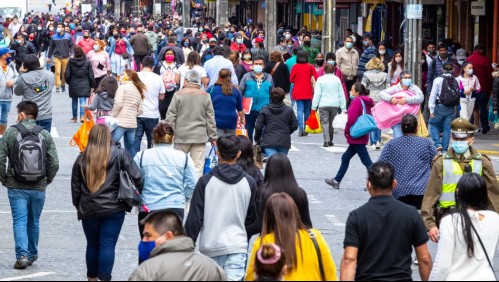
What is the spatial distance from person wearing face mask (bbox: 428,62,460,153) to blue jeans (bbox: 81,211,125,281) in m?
10.5

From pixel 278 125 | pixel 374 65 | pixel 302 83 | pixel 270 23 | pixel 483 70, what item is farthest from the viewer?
pixel 270 23

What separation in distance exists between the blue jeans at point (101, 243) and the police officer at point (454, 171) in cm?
244

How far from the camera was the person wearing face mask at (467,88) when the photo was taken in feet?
75.8

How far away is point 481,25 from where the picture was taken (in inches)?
1193

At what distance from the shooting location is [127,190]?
33.8 feet

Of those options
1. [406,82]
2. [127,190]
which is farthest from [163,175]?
[406,82]

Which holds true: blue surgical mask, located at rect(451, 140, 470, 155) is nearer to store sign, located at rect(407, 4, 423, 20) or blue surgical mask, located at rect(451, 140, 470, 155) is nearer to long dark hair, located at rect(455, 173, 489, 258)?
long dark hair, located at rect(455, 173, 489, 258)

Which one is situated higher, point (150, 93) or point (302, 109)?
point (150, 93)

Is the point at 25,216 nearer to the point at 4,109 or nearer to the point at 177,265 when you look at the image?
the point at 177,265

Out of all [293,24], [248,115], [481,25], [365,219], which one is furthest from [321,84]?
[293,24]

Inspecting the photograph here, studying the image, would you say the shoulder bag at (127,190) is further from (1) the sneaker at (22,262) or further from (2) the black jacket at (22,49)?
(2) the black jacket at (22,49)

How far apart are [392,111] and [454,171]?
8.40 meters

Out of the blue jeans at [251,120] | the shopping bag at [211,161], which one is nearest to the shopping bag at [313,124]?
the blue jeans at [251,120]

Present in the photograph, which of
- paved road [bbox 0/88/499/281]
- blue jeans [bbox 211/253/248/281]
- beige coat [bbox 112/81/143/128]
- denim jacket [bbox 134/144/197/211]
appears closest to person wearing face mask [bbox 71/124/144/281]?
denim jacket [bbox 134/144/197/211]
